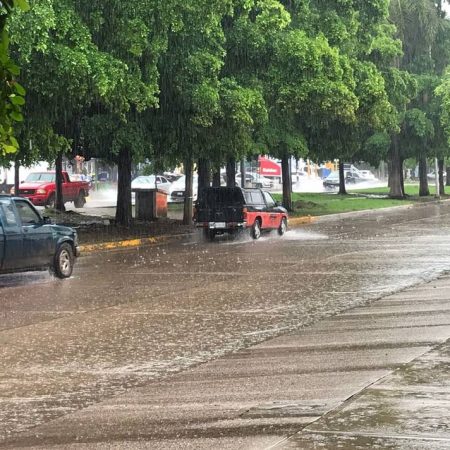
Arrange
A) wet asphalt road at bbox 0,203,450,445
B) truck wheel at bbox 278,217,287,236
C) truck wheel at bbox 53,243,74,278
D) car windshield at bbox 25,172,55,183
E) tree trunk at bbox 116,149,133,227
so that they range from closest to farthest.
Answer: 1. wet asphalt road at bbox 0,203,450,445
2. truck wheel at bbox 53,243,74,278
3. truck wheel at bbox 278,217,287,236
4. tree trunk at bbox 116,149,133,227
5. car windshield at bbox 25,172,55,183

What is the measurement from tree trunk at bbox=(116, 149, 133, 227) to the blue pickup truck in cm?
1335

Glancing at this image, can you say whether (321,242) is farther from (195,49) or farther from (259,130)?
(259,130)

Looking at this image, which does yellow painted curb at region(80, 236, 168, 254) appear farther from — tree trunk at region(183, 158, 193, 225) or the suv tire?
tree trunk at region(183, 158, 193, 225)

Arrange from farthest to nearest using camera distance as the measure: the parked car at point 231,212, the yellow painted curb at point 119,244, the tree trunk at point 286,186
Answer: the tree trunk at point 286,186 < the parked car at point 231,212 < the yellow painted curb at point 119,244

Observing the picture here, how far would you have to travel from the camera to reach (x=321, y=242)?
26.5 meters

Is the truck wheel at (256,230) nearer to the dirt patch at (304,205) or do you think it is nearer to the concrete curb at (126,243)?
the concrete curb at (126,243)

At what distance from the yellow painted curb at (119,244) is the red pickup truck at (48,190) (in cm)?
1893

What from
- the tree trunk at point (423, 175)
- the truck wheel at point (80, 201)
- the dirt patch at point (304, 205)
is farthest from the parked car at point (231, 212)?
the tree trunk at point (423, 175)

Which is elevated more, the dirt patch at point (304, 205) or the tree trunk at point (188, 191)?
the tree trunk at point (188, 191)

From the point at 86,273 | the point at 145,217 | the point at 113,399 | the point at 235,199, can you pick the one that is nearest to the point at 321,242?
the point at 235,199

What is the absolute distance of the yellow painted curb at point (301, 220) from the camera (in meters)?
37.0

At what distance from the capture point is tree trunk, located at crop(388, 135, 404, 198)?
58.0m

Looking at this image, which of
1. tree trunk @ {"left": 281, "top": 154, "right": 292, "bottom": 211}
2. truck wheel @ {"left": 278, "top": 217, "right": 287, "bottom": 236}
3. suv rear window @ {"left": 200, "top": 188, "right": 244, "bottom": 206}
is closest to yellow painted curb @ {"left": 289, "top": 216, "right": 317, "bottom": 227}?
tree trunk @ {"left": 281, "top": 154, "right": 292, "bottom": 211}

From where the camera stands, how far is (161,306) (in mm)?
13547
